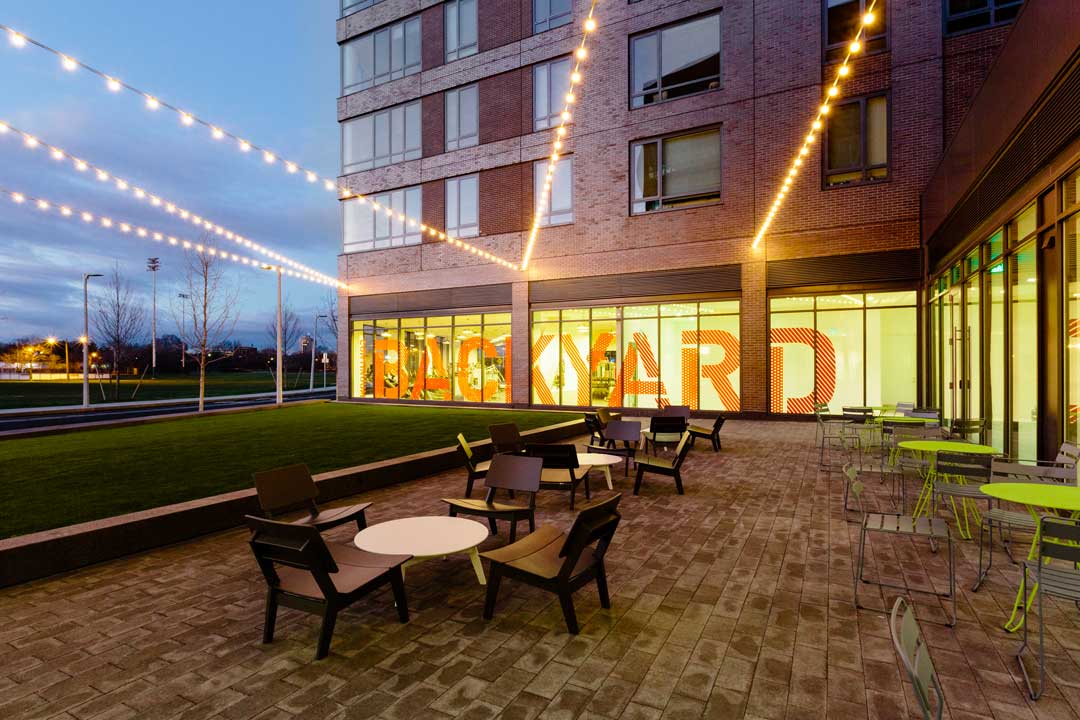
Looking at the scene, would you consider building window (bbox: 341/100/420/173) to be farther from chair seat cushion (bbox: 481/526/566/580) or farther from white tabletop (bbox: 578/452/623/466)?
chair seat cushion (bbox: 481/526/566/580)

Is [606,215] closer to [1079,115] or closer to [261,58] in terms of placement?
[1079,115]

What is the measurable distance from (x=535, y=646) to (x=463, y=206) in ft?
65.2

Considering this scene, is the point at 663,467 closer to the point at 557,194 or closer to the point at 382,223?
the point at 557,194

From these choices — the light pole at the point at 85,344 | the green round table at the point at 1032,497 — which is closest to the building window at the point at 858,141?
the green round table at the point at 1032,497

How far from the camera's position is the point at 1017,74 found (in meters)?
7.19

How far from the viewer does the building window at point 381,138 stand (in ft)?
75.3

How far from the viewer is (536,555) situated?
4.17 m

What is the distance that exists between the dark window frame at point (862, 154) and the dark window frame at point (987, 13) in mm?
1934

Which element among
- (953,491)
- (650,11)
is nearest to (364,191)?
(650,11)

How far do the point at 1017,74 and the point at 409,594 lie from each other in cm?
941

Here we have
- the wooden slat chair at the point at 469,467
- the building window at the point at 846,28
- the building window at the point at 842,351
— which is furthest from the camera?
the building window at the point at 842,351

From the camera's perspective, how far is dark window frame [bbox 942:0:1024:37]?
45.4ft

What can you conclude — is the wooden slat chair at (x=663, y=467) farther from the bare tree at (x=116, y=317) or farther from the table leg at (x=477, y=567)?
the bare tree at (x=116, y=317)

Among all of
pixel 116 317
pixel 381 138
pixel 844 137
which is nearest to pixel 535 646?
pixel 844 137
